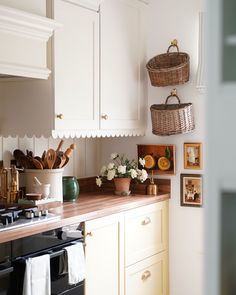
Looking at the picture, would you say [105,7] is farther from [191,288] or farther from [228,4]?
[228,4]

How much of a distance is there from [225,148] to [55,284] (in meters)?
2.04

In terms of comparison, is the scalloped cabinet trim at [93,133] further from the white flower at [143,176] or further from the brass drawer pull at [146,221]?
the brass drawer pull at [146,221]

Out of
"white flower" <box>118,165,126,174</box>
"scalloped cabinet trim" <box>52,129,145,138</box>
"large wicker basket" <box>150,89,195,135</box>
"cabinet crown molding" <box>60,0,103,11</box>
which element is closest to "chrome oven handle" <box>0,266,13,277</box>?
"scalloped cabinet trim" <box>52,129,145,138</box>

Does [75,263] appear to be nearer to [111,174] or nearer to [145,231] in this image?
[145,231]

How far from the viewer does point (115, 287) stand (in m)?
3.30

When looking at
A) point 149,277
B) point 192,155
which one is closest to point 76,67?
point 192,155

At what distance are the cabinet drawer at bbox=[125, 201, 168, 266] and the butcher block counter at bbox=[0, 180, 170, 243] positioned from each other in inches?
2.2

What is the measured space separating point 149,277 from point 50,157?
1.04 meters

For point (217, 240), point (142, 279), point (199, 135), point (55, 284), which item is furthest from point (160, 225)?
point (217, 240)

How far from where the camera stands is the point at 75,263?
2.82 m

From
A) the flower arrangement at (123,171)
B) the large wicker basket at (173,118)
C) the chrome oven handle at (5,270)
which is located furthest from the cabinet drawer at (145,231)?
the chrome oven handle at (5,270)

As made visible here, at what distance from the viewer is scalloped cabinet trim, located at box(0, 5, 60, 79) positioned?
2.68 m

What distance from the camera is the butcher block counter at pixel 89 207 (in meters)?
2.57

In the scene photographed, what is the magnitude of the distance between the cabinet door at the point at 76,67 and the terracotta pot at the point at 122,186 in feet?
1.66
